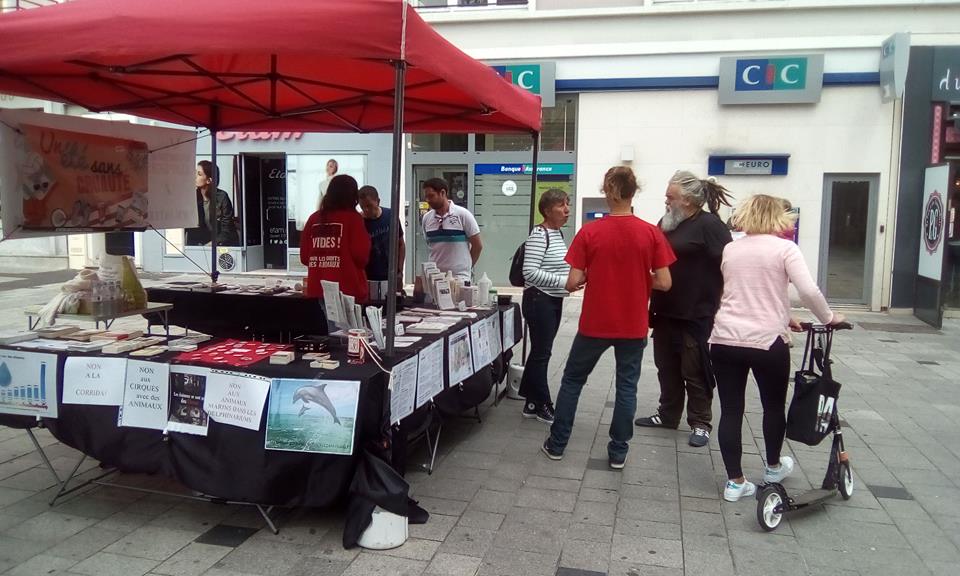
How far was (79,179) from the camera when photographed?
4.91 metres

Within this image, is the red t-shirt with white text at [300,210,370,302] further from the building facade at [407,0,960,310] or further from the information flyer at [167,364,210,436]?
the building facade at [407,0,960,310]

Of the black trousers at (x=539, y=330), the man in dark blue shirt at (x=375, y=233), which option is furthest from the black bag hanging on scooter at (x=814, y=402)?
the man in dark blue shirt at (x=375, y=233)

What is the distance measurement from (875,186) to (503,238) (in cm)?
567

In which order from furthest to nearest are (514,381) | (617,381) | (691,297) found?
(514,381) → (691,297) → (617,381)

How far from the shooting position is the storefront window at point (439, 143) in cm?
1226

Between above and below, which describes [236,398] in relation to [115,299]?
below

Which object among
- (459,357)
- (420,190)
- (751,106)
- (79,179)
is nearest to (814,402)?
(459,357)

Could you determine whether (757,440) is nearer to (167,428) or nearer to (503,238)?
(167,428)

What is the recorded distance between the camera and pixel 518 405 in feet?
18.9

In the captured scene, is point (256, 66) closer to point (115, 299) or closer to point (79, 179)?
point (79, 179)

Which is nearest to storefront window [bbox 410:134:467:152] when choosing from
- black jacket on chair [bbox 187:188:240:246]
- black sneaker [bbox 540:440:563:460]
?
black jacket on chair [bbox 187:188:240:246]

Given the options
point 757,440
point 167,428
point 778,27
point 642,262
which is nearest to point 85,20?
point 167,428

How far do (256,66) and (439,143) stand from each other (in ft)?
24.8

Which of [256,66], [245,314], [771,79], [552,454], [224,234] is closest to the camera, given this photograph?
[552,454]
